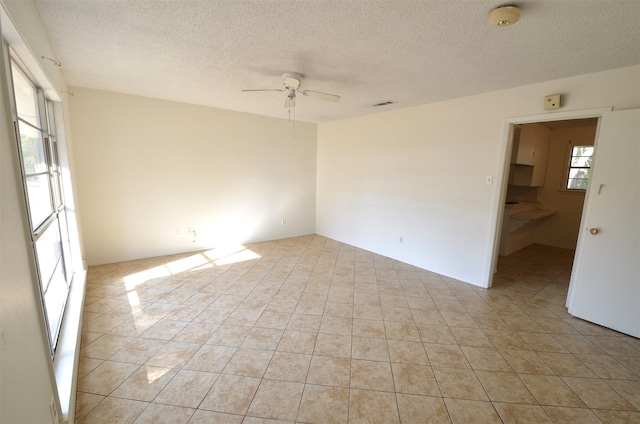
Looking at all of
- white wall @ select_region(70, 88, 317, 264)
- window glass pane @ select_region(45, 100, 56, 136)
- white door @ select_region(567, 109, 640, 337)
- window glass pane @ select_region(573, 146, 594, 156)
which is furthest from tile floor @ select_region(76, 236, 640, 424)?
window glass pane @ select_region(573, 146, 594, 156)

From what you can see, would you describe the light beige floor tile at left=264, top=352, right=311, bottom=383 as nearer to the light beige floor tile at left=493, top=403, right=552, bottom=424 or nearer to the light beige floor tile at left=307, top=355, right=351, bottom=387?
the light beige floor tile at left=307, top=355, right=351, bottom=387

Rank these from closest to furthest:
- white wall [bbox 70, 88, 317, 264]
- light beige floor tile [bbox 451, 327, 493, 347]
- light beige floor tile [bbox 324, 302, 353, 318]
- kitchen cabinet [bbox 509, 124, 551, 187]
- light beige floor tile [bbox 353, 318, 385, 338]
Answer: light beige floor tile [bbox 451, 327, 493, 347] → light beige floor tile [bbox 353, 318, 385, 338] → light beige floor tile [bbox 324, 302, 353, 318] → white wall [bbox 70, 88, 317, 264] → kitchen cabinet [bbox 509, 124, 551, 187]

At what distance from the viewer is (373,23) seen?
5.85 feet

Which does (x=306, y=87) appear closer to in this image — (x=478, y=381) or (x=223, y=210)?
(x=223, y=210)

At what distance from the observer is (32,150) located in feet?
6.60

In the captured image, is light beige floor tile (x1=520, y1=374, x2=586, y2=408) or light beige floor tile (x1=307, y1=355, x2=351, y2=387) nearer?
light beige floor tile (x1=520, y1=374, x2=586, y2=408)

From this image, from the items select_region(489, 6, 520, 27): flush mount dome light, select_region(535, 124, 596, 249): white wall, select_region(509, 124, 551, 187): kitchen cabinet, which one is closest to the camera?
select_region(489, 6, 520, 27): flush mount dome light

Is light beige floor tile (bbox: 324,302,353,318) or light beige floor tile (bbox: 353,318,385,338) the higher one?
light beige floor tile (bbox: 324,302,353,318)

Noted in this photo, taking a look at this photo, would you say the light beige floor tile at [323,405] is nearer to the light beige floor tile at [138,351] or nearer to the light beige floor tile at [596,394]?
the light beige floor tile at [138,351]

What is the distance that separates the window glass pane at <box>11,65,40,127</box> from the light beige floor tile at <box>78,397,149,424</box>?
75.8 inches

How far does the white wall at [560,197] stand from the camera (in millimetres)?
5203

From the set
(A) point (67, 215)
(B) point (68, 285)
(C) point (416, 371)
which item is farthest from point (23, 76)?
(C) point (416, 371)

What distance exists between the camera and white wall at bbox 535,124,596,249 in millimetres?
5203

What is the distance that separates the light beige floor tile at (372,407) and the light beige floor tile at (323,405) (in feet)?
0.15
